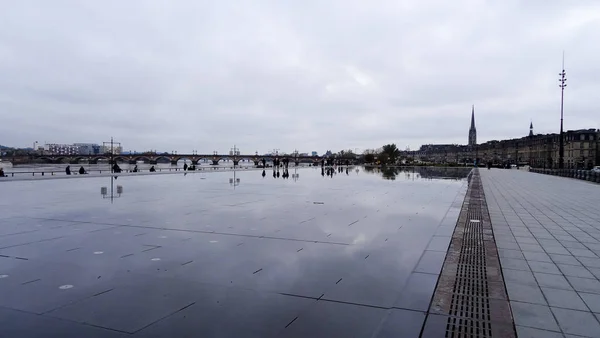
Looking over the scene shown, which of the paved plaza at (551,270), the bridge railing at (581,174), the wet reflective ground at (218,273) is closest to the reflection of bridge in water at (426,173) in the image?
the bridge railing at (581,174)

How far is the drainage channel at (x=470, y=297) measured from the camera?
A: 13.5 feet

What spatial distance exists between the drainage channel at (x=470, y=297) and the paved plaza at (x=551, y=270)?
15 cm

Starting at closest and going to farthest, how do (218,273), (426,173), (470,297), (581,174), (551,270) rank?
(470,297) → (218,273) → (551,270) → (581,174) → (426,173)

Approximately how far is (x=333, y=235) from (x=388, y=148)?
98613 mm

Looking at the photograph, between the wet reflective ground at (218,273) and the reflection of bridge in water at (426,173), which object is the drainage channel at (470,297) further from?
the reflection of bridge in water at (426,173)

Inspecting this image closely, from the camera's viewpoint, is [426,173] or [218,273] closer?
[218,273]

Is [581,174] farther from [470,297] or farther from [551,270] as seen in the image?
[470,297]

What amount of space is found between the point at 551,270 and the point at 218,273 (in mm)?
5329

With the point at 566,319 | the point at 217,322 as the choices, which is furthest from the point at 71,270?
the point at 566,319

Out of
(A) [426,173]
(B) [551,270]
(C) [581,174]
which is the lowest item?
(B) [551,270]

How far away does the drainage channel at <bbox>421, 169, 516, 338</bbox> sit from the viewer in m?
4.10

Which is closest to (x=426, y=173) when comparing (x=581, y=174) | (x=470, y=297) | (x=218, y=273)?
(x=581, y=174)

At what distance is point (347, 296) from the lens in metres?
4.93

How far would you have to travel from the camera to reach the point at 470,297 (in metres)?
5.02
